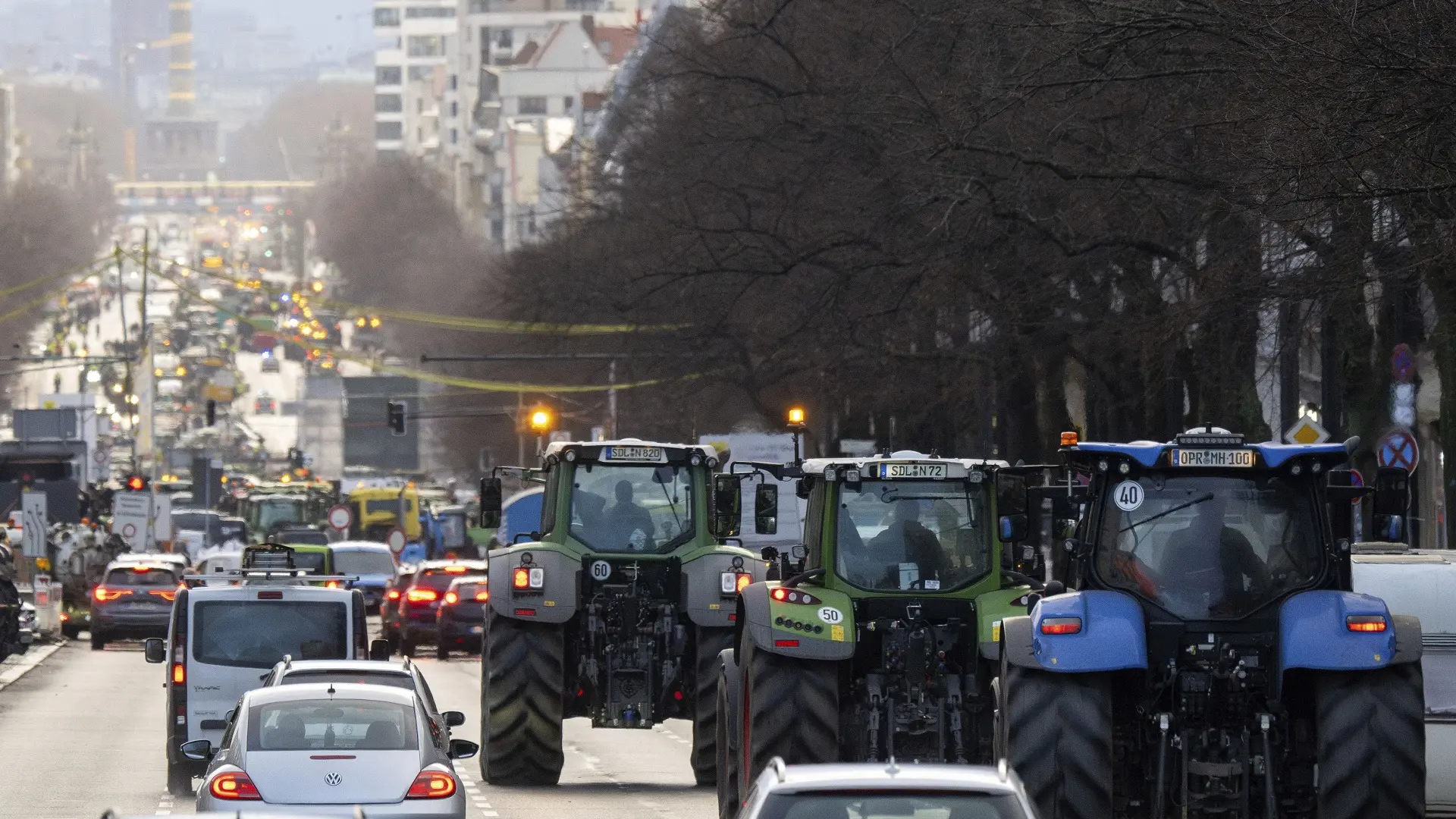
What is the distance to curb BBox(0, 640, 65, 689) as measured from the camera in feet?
129

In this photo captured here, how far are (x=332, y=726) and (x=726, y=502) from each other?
246 inches

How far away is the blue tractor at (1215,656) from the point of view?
1410 centimetres

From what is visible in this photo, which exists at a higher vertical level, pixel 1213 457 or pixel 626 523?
pixel 1213 457

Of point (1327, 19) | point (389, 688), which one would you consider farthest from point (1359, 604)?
point (1327, 19)

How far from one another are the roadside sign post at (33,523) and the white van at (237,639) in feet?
114

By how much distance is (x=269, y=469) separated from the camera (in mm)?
162000

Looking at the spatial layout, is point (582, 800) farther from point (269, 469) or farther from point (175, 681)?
point (269, 469)

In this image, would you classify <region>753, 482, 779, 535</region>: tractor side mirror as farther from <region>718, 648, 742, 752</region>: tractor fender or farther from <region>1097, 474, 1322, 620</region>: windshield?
<region>1097, 474, 1322, 620</region>: windshield

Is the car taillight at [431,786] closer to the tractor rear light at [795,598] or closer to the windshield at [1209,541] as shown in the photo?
the tractor rear light at [795,598]

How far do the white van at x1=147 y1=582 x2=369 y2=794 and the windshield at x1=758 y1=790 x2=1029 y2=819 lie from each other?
1323 centimetres

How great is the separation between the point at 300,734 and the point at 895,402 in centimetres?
3275

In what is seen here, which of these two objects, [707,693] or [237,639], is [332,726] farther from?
[237,639]

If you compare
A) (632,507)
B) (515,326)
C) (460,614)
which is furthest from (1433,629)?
(515,326)

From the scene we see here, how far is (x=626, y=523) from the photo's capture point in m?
22.8
